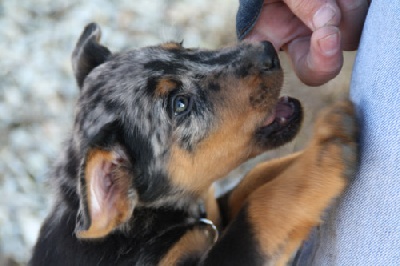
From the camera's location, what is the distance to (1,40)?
5.14m

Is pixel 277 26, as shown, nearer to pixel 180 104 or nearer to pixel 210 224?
pixel 180 104

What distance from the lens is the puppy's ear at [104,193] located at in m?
1.99

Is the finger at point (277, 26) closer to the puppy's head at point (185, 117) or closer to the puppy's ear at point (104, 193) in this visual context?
the puppy's head at point (185, 117)

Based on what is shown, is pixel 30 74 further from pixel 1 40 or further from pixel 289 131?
pixel 289 131

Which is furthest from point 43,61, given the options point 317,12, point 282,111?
point 317,12

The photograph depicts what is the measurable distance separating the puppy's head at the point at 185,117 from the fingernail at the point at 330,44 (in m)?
0.24

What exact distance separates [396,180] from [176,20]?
363cm

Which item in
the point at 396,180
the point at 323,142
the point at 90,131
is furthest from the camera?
the point at 90,131

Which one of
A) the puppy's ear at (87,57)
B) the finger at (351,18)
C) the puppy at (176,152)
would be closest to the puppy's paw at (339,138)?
the puppy at (176,152)

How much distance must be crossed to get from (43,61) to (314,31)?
321 cm

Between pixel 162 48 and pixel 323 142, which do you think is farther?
pixel 162 48

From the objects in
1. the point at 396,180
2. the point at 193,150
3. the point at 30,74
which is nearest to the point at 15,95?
the point at 30,74

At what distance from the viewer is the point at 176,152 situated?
2.54m

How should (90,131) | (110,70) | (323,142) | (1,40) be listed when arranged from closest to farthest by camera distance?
(323,142), (90,131), (110,70), (1,40)
